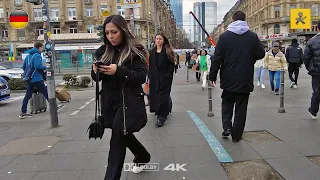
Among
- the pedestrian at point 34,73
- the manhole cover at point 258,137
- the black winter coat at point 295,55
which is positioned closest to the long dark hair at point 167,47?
the manhole cover at point 258,137

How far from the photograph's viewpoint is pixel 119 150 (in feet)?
10.2

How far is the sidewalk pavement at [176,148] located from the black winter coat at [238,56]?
0.95 m

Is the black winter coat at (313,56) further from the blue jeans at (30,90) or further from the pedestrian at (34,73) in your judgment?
the blue jeans at (30,90)

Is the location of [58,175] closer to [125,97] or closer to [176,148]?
[125,97]

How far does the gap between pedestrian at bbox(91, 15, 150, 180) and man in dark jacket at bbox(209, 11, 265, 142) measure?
184 centimetres

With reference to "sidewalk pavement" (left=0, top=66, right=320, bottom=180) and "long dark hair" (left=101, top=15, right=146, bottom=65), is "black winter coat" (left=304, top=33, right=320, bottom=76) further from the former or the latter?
"long dark hair" (left=101, top=15, right=146, bottom=65)

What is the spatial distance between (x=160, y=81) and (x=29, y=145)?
268 cm

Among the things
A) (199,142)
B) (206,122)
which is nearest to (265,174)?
(199,142)

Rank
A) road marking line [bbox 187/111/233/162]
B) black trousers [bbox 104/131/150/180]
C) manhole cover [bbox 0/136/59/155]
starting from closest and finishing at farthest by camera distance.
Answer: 1. black trousers [bbox 104/131/150/180]
2. road marking line [bbox 187/111/233/162]
3. manhole cover [bbox 0/136/59/155]

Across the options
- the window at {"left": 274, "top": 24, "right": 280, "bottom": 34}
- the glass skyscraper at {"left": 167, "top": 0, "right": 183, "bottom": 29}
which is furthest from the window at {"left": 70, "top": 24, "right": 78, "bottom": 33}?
the glass skyscraper at {"left": 167, "top": 0, "right": 183, "bottom": 29}

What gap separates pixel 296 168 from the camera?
3.64 meters

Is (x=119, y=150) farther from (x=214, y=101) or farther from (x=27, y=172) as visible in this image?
(x=214, y=101)

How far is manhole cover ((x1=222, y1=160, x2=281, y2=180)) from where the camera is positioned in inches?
136

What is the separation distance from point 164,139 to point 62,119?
3.22 meters
